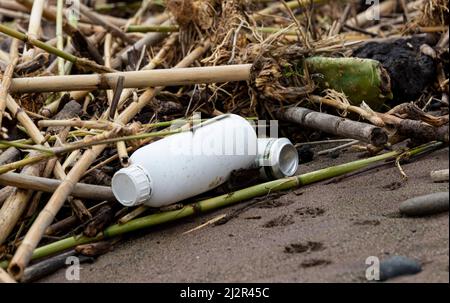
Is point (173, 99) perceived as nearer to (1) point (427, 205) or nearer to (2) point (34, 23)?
(2) point (34, 23)

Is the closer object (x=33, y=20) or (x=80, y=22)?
(x=33, y=20)

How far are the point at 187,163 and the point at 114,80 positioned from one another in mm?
501

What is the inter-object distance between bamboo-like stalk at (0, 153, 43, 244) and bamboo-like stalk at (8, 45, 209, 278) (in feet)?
0.61


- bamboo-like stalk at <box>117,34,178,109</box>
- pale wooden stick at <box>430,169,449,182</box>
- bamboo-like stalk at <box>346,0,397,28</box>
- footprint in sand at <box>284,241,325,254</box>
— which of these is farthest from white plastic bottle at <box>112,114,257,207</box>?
bamboo-like stalk at <box>346,0,397,28</box>

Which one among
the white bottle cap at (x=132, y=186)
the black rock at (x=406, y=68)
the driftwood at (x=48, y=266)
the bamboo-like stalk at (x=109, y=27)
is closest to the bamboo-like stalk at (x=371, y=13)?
the black rock at (x=406, y=68)

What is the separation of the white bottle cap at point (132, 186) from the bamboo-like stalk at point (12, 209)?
312mm

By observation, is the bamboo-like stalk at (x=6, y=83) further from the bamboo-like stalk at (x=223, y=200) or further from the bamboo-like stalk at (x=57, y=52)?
the bamboo-like stalk at (x=223, y=200)

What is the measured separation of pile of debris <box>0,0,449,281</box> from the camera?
2766 mm

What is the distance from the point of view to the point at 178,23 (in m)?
3.92

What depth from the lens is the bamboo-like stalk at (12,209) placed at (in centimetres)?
274

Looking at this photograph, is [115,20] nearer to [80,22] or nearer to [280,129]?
[80,22]
